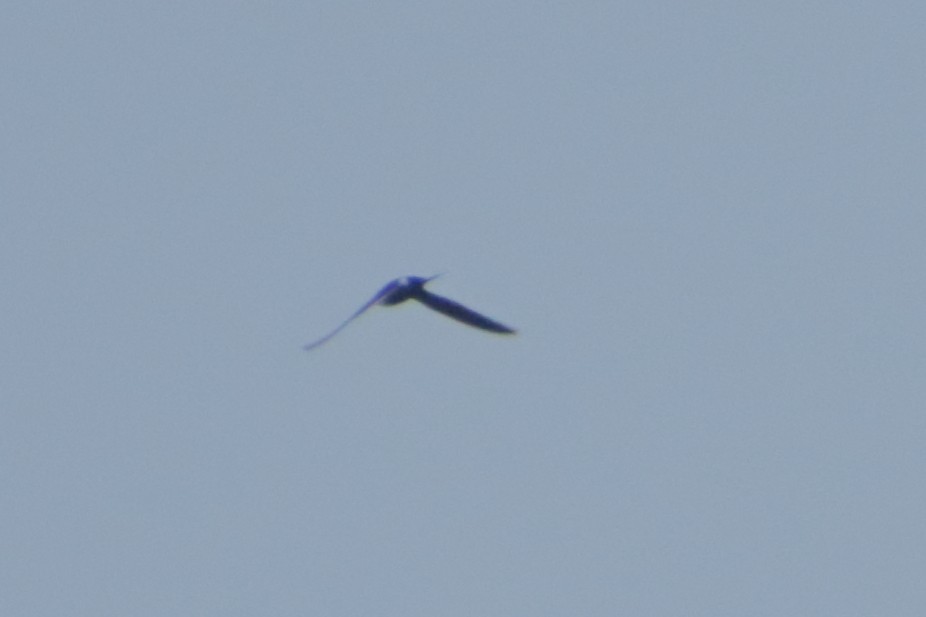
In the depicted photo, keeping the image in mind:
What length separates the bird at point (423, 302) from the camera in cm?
4369

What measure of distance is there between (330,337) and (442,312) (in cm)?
257

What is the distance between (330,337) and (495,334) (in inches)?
115

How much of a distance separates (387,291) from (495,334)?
145 cm

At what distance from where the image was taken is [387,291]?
43812 millimetres

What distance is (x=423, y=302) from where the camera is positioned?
44250mm

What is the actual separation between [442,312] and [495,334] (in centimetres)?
55

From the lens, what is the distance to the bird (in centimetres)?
4369

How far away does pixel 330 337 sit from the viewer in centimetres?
4228

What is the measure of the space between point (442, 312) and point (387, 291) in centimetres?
100

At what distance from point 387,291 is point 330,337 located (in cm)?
165

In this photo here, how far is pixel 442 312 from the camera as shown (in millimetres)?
44656
